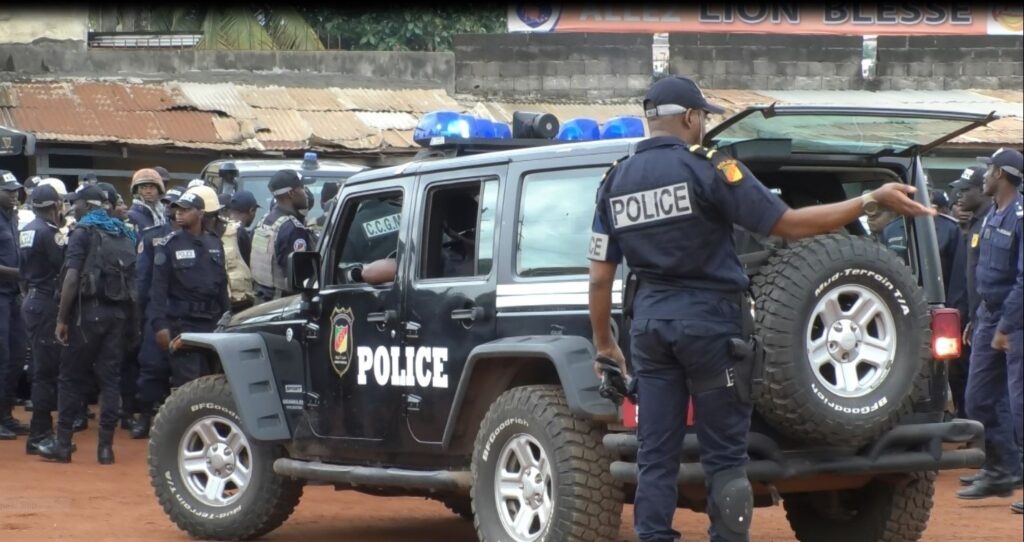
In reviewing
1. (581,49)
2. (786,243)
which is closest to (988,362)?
(786,243)

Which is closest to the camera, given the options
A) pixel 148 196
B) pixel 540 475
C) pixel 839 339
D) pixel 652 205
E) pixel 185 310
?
pixel 652 205

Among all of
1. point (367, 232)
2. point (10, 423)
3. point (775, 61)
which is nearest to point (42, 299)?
point (10, 423)

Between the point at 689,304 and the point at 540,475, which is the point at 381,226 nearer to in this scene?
the point at 540,475

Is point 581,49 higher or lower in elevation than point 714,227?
higher

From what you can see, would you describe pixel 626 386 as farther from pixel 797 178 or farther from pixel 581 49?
pixel 581 49

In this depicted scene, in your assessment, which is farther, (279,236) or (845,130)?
(279,236)

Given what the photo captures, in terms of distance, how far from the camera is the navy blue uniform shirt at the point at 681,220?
5.80 meters

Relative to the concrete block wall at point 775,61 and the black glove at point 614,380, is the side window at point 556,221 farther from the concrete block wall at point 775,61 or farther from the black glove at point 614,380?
the concrete block wall at point 775,61

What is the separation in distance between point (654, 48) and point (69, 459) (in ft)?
47.5

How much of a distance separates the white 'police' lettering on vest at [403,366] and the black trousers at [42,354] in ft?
15.2

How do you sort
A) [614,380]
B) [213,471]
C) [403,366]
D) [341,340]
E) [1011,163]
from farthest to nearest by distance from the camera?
[1011,163]
[213,471]
[341,340]
[403,366]
[614,380]

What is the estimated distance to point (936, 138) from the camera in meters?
7.05

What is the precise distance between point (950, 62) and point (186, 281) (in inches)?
690

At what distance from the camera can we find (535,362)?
7.00m
